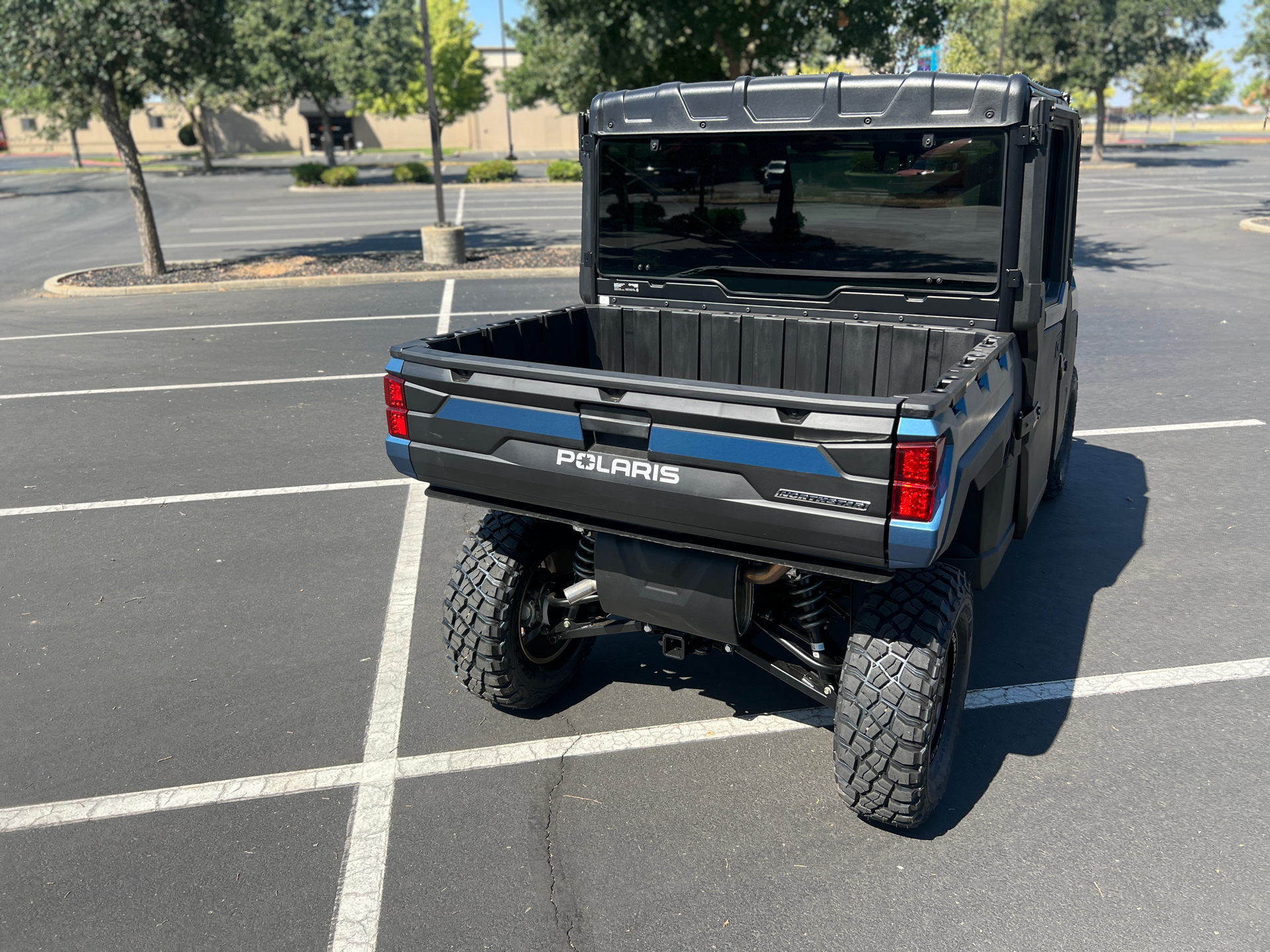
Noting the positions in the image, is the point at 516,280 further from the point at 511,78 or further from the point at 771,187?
the point at 511,78

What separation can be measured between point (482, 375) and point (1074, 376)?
172 inches

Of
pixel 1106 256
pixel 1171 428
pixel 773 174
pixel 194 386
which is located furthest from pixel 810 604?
pixel 1106 256

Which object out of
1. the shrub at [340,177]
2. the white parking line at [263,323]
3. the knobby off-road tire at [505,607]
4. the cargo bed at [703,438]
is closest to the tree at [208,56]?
the white parking line at [263,323]

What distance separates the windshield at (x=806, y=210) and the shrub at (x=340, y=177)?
31.2m

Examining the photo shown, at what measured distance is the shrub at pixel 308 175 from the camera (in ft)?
110

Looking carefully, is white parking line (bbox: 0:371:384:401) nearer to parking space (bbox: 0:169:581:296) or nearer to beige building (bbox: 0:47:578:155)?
parking space (bbox: 0:169:581:296)

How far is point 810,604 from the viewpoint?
3549 mm

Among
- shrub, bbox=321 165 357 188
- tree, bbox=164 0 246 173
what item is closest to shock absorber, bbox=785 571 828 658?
tree, bbox=164 0 246 173

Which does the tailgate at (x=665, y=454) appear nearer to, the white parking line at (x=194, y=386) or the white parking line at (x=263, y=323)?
the white parking line at (x=194, y=386)

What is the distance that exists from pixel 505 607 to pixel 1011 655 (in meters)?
2.48

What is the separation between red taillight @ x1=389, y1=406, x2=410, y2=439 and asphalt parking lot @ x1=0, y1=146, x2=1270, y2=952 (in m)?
1.30

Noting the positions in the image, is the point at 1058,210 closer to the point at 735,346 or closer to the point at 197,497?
the point at 735,346

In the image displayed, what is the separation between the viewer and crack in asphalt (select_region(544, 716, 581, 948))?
2.98 meters

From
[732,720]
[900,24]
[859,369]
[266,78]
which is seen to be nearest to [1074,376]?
[859,369]
